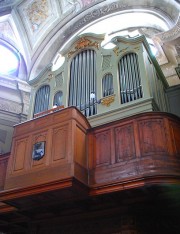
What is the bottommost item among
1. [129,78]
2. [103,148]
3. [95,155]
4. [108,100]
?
[95,155]

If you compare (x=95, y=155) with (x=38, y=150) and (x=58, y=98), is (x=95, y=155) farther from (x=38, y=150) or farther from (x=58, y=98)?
(x=58, y=98)

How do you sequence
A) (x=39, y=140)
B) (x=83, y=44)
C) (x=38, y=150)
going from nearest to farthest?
(x=38, y=150), (x=39, y=140), (x=83, y=44)

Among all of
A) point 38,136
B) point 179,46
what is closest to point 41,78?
point 38,136

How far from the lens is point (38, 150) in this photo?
19.7 feet

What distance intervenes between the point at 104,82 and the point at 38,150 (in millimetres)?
2460

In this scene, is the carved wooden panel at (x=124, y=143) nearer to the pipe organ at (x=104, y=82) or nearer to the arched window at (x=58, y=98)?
the pipe organ at (x=104, y=82)

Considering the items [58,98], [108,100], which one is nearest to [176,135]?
[108,100]

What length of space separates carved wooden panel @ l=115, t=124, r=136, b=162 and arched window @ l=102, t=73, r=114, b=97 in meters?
1.45

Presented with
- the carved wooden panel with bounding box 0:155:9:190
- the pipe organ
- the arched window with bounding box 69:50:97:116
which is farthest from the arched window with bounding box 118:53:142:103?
the carved wooden panel with bounding box 0:155:9:190

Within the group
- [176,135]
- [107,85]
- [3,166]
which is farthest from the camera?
[107,85]

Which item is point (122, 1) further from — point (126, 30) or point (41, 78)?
point (41, 78)

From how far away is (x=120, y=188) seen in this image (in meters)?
5.37

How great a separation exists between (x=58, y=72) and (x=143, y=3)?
4.34 meters

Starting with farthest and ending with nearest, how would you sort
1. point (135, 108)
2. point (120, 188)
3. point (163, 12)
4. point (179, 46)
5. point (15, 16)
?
point (15, 16) < point (163, 12) < point (179, 46) < point (135, 108) < point (120, 188)
